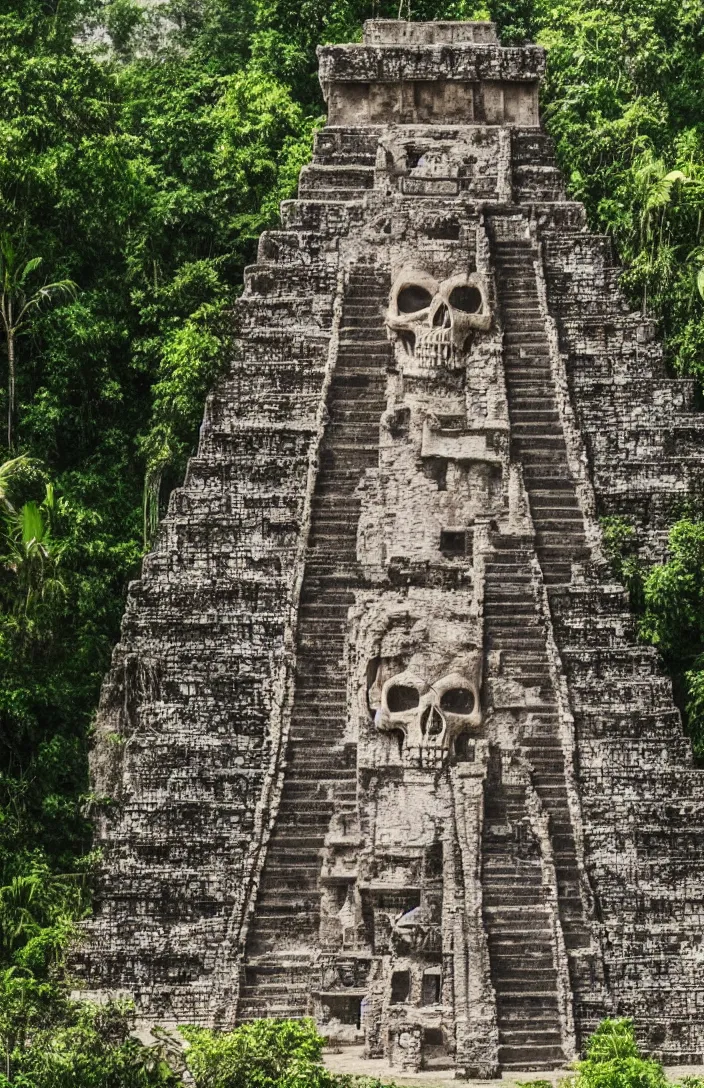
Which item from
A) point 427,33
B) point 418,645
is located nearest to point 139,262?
point 427,33

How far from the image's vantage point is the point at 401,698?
30.7 metres

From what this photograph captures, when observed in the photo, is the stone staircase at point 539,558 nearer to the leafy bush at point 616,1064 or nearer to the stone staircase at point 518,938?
the stone staircase at point 518,938

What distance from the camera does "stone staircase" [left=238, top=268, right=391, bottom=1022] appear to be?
30000 millimetres

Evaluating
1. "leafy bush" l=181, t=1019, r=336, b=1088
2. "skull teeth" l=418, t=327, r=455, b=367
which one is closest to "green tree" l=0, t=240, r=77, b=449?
"skull teeth" l=418, t=327, r=455, b=367

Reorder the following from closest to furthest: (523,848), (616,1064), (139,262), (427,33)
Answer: (616,1064) → (523,848) → (427,33) → (139,262)

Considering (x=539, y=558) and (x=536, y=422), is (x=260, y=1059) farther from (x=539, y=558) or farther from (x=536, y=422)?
(x=536, y=422)

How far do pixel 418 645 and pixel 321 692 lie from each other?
3.83ft

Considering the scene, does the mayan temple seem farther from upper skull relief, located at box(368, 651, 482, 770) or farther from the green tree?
the green tree

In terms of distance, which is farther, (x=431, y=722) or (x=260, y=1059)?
(x=431, y=722)

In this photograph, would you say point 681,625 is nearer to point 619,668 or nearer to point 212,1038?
point 619,668

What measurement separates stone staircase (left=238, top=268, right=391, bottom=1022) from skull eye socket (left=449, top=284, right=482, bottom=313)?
2.79 feet

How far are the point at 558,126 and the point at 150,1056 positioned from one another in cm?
1435

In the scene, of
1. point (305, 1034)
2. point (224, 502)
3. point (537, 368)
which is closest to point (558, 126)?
point (537, 368)

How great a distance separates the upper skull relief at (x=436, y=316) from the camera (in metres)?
32.0
